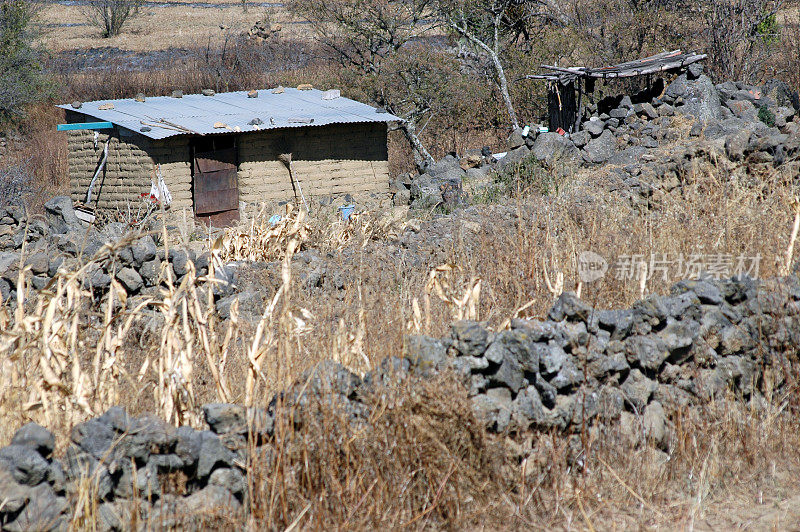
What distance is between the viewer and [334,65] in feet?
87.1

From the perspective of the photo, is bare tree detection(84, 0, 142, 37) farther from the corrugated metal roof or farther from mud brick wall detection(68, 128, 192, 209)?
mud brick wall detection(68, 128, 192, 209)

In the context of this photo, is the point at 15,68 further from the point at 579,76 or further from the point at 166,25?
the point at 166,25

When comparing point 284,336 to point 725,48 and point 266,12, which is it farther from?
point 266,12

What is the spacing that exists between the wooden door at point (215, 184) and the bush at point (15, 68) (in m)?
10.7

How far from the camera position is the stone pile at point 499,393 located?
9.55ft

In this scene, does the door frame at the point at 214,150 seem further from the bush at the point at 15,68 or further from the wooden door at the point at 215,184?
the bush at the point at 15,68

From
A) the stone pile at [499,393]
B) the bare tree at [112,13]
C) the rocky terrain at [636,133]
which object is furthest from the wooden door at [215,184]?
the bare tree at [112,13]

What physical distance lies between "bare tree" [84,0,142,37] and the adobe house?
25250 mm

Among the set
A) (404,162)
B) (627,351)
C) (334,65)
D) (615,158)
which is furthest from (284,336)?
(334,65)

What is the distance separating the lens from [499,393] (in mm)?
3703

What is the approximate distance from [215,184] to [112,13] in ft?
93.1

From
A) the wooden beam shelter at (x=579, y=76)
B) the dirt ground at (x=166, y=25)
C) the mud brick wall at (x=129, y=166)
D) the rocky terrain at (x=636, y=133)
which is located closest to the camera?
the rocky terrain at (x=636, y=133)

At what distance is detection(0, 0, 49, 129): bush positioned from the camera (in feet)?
68.8

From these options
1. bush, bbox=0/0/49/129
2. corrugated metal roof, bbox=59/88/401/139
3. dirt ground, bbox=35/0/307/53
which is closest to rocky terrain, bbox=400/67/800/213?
corrugated metal roof, bbox=59/88/401/139
